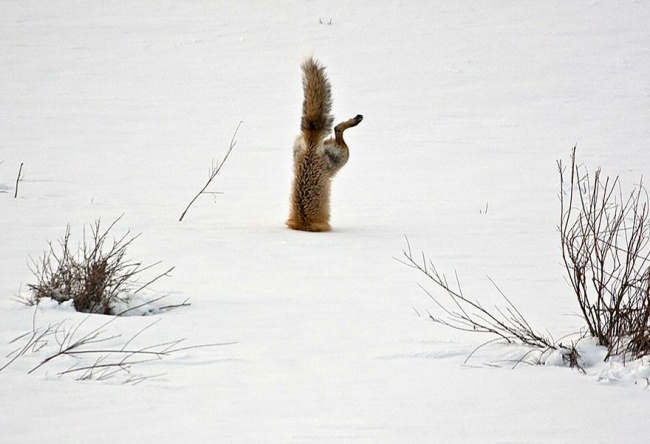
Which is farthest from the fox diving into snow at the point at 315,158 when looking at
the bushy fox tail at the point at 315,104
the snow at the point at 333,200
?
the snow at the point at 333,200

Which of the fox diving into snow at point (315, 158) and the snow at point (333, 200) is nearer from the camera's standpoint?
the snow at point (333, 200)

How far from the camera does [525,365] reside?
479 cm

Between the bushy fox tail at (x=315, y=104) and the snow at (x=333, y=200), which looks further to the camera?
the bushy fox tail at (x=315, y=104)

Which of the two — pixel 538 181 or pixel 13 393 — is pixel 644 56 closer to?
pixel 538 181

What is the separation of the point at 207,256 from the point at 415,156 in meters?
6.75

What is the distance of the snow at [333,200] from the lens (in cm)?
406

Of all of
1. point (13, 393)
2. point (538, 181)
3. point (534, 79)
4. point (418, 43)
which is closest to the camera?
point (13, 393)

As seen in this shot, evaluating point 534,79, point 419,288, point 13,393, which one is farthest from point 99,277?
point 534,79

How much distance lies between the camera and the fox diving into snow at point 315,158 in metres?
8.74

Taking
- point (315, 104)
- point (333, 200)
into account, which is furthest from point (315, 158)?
point (333, 200)

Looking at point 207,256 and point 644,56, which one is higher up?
point 644,56

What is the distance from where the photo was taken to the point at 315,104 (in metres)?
8.81

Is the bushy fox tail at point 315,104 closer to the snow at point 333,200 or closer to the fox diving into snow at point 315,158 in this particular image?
the fox diving into snow at point 315,158

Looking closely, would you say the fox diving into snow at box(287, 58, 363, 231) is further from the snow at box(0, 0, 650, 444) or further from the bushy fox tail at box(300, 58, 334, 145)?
the snow at box(0, 0, 650, 444)
